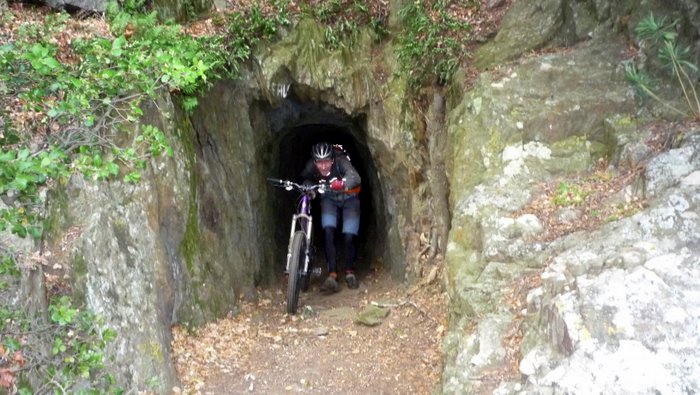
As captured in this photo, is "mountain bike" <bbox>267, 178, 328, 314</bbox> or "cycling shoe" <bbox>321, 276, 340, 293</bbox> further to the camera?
"cycling shoe" <bbox>321, 276, 340, 293</bbox>

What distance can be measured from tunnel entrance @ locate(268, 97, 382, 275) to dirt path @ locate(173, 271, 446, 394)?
121 inches

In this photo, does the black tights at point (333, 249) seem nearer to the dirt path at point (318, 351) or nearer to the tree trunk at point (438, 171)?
the dirt path at point (318, 351)

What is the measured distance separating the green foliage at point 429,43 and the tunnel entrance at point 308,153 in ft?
4.59

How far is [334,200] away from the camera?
31.4ft

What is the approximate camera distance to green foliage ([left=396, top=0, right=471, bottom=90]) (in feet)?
25.6

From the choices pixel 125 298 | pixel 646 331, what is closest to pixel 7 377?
pixel 125 298

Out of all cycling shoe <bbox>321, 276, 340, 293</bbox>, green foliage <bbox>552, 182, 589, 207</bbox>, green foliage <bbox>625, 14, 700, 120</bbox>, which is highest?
green foliage <bbox>625, 14, 700, 120</bbox>

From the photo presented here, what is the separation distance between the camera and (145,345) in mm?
5332

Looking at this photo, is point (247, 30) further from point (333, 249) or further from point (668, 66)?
point (668, 66)

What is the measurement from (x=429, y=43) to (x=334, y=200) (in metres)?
2.98

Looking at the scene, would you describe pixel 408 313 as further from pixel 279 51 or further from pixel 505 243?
pixel 279 51

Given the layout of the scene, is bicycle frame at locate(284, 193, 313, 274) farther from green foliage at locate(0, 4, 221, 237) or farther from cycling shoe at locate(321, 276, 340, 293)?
green foliage at locate(0, 4, 221, 237)

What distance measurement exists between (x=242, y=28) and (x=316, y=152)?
2110 mm

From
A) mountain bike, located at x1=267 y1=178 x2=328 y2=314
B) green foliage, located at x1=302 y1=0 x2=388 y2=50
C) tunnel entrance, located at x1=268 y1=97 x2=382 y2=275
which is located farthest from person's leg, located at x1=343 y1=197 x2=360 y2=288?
green foliage, located at x1=302 y1=0 x2=388 y2=50
